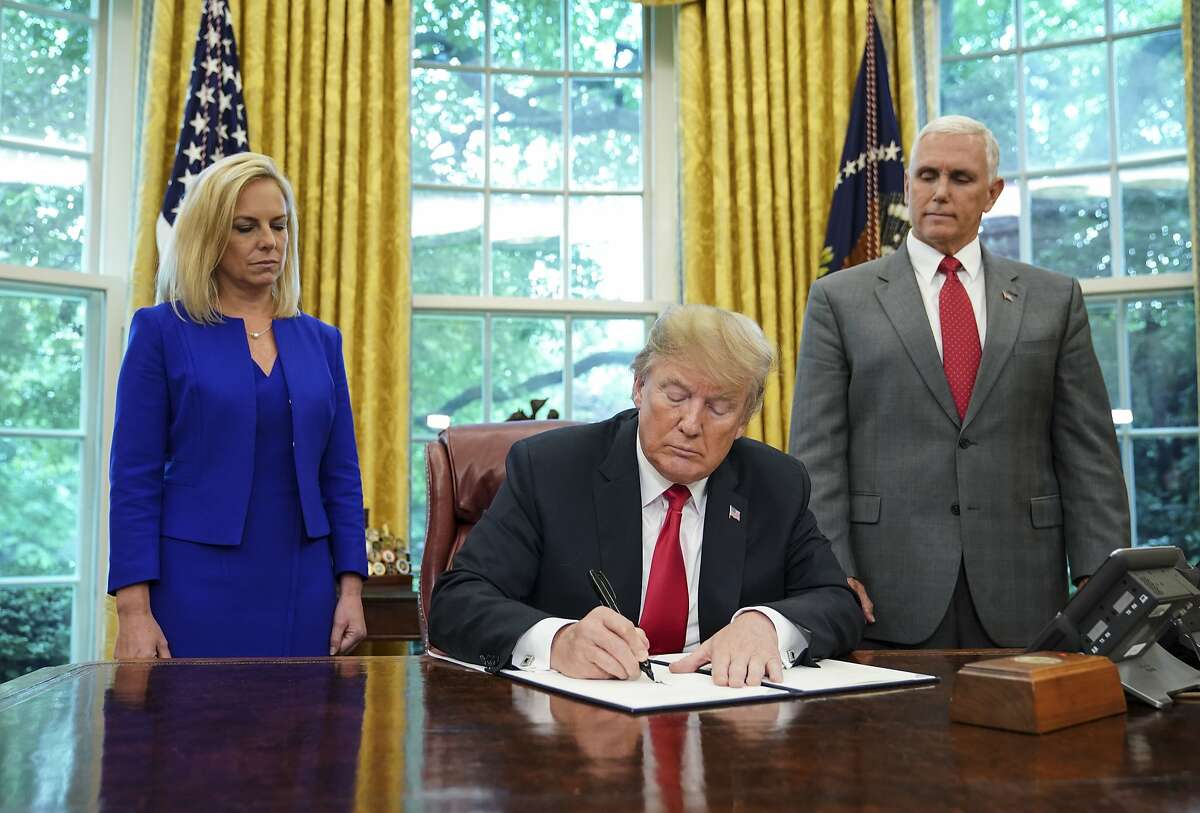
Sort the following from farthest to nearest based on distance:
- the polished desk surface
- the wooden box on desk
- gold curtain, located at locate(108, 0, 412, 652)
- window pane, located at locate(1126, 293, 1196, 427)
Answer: window pane, located at locate(1126, 293, 1196, 427), gold curtain, located at locate(108, 0, 412, 652), the wooden box on desk, the polished desk surface

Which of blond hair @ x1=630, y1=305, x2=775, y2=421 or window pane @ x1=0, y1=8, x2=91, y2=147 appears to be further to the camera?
window pane @ x1=0, y1=8, x2=91, y2=147

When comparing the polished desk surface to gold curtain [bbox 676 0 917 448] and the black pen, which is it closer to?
the black pen

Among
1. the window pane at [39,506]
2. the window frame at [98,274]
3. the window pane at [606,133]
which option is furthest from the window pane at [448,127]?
the window pane at [39,506]

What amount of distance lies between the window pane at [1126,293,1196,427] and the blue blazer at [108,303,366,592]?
324 cm

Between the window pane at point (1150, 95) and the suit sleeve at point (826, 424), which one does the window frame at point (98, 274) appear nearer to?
the suit sleeve at point (826, 424)

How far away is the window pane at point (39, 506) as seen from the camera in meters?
4.04

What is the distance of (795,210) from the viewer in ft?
15.0

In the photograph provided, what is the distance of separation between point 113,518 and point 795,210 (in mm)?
3082

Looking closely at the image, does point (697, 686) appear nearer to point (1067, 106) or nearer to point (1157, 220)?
point (1157, 220)

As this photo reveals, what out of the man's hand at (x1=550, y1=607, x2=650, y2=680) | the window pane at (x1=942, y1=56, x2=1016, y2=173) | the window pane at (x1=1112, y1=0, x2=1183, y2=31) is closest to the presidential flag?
the window pane at (x1=942, y1=56, x2=1016, y2=173)

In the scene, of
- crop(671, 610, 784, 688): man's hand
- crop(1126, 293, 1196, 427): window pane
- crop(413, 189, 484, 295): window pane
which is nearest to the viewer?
crop(671, 610, 784, 688): man's hand

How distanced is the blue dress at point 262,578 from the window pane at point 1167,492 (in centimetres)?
329

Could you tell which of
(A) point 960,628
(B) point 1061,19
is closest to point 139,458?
(A) point 960,628

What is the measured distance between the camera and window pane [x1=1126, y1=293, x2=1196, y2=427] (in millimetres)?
4371
